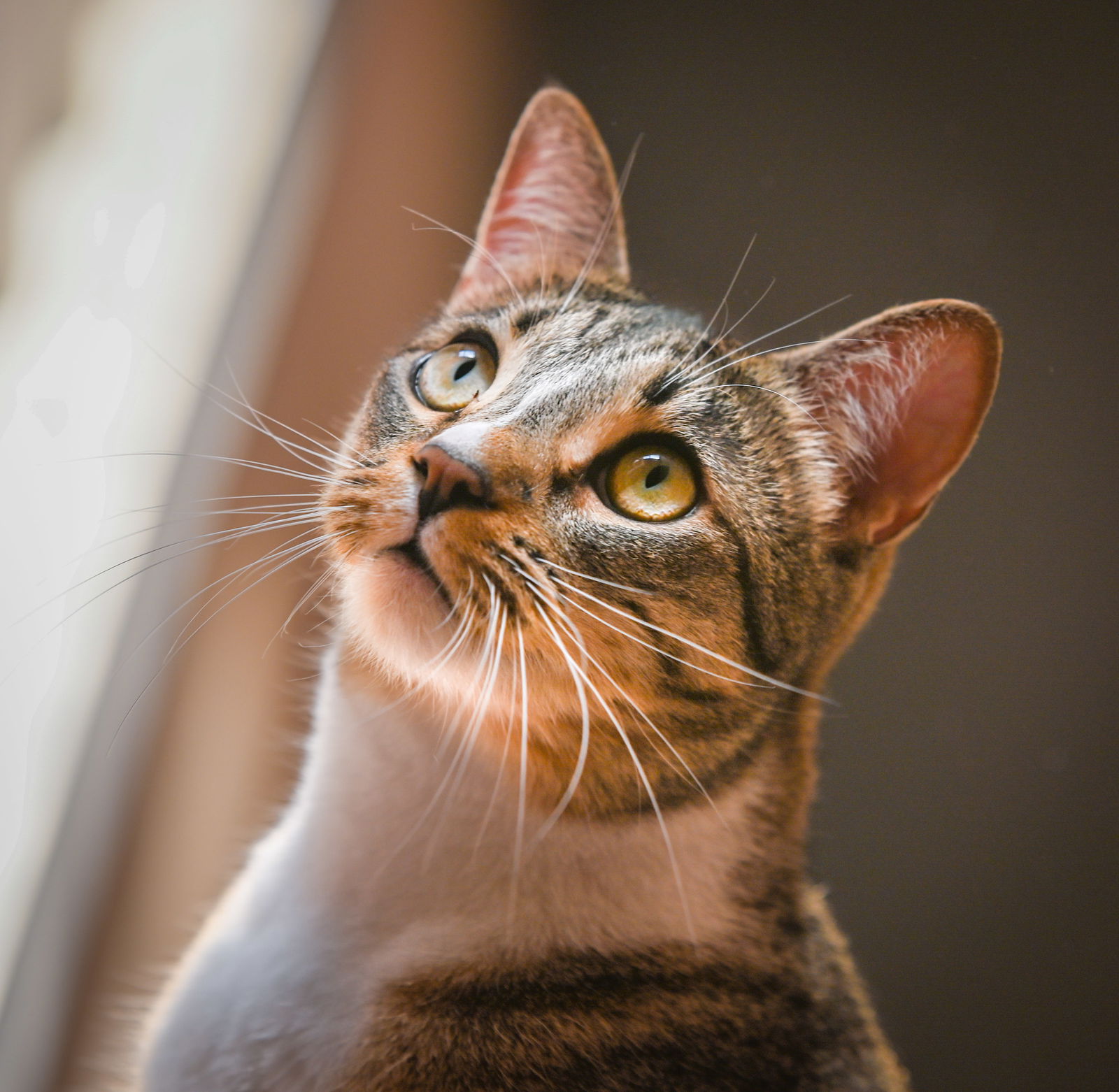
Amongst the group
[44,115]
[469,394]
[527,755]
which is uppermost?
[44,115]

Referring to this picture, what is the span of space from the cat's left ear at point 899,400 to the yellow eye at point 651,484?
0.39ft

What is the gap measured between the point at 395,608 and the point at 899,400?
14.9 inches

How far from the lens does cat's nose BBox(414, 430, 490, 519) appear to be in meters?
0.57

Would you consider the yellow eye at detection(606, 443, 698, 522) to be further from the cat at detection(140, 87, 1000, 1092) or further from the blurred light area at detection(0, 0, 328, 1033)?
the blurred light area at detection(0, 0, 328, 1033)

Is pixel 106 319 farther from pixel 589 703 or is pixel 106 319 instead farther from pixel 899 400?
pixel 899 400

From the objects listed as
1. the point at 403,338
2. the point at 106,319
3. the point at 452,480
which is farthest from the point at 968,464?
the point at 106,319

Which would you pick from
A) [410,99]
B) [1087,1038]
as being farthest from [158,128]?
[1087,1038]

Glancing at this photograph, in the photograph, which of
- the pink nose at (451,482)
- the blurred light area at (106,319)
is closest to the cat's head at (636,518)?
the pink nose at (451,482)

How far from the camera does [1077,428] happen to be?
633 mm

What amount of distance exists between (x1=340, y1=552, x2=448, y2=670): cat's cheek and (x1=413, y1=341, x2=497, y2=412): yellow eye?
15 cm

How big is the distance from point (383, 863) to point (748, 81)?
0.65 m

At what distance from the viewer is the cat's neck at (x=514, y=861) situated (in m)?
0.65

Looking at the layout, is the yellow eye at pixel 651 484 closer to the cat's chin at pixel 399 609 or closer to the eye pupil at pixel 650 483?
the eye pupil at pixel 650 483

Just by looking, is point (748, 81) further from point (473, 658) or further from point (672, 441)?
point (473, 658)
